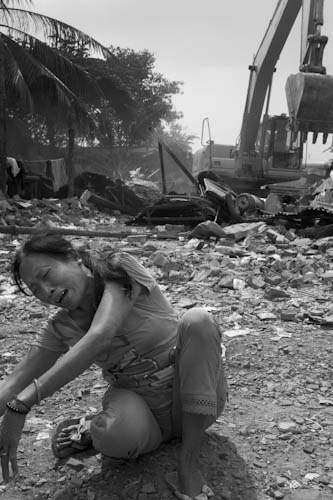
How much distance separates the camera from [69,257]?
1728mm

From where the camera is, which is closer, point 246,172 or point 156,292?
point 156,292

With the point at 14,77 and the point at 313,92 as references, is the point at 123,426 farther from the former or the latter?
the point at 14,77

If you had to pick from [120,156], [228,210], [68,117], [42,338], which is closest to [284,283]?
[42,338]

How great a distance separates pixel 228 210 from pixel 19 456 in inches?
310

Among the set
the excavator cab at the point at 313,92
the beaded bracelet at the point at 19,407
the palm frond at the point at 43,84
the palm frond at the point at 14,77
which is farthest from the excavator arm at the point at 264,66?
the beaded bracelet at the point at 19,407

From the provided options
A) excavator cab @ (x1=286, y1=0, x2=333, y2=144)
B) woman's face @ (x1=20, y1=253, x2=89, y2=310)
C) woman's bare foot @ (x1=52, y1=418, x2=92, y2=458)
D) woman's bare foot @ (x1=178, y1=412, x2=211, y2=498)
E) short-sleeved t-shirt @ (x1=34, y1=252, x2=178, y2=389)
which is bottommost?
woman's bare foot @ (x1=52, y1=418, x2=92, y2=458)

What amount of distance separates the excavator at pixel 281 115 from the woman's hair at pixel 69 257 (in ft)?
23.0

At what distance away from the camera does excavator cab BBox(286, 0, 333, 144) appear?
7.99m

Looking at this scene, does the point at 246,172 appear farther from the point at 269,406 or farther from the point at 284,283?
the point at 269,406

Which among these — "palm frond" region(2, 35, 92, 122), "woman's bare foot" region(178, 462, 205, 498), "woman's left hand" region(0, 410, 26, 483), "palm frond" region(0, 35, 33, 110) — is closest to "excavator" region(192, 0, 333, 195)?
"palm frond" region(2, 35, 92, 122)

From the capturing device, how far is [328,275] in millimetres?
4965

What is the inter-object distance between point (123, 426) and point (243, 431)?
0.67 meters

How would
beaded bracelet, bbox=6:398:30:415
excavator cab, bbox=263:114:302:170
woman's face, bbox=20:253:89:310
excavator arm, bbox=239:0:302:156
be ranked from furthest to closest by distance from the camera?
excavator cab, bbox=263:114:302:170 < excavator arm, bbox=239:0:302:156 < woman's face, bbox=20:253:89:310 < beaded bracelet, bbox=6:398:30:415

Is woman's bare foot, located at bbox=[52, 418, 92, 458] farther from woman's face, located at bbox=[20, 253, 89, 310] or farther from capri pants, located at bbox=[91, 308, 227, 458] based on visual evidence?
woman's face, located at bbox=[20, 253, 89, 310]
